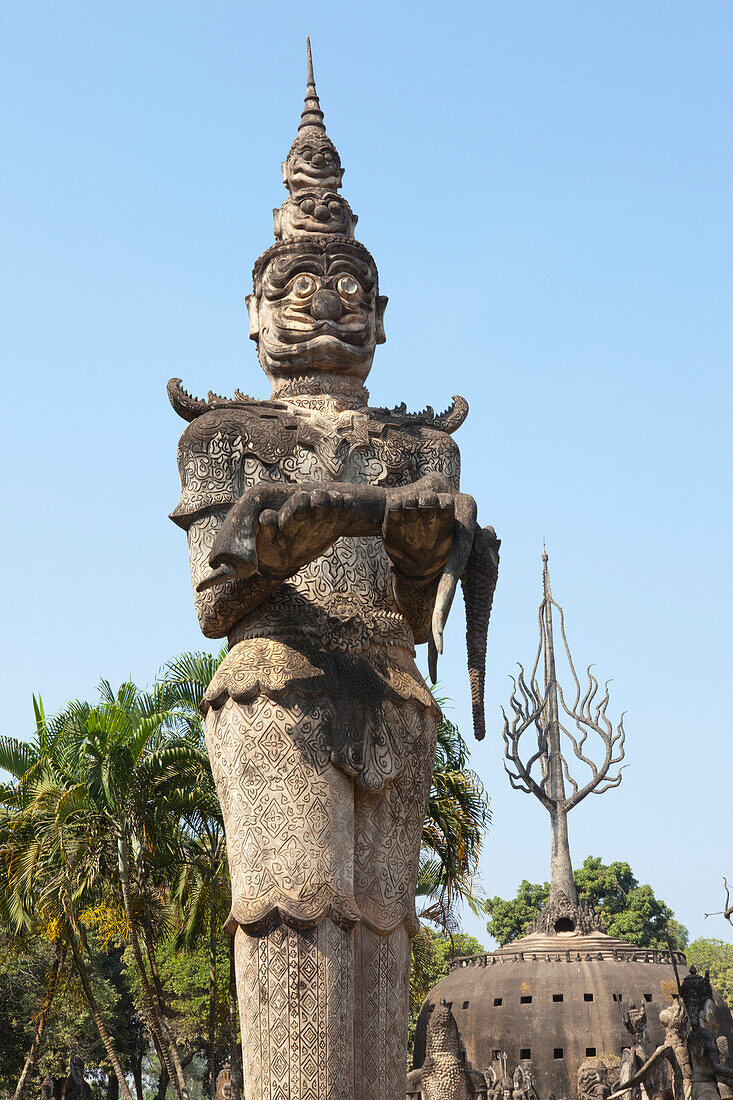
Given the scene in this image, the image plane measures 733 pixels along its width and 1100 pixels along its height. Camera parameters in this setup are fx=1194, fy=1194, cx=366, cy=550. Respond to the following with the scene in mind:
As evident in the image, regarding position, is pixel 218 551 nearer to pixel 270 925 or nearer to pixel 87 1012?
pixel 270 925

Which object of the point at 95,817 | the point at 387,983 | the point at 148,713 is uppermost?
the point at 148,713

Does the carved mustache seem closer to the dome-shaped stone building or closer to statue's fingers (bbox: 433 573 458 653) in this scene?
statue's fingers (bbox: 433 573 458 653)

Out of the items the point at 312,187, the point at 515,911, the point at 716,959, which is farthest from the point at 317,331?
the point at 716,959

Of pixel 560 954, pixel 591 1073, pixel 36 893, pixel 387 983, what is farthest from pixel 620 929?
pixel 387 983

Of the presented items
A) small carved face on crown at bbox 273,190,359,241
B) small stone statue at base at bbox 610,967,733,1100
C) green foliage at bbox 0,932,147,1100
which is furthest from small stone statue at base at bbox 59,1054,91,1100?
small carved face on crown at bbox 273,190,359,241

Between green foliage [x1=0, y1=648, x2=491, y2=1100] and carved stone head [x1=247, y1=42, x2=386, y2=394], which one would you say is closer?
carved stone head [x1=247, y1=42, x2=386, y2=394]

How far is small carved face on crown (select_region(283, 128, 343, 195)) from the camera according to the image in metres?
5.71

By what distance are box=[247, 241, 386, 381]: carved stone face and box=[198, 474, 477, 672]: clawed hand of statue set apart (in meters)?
1.13

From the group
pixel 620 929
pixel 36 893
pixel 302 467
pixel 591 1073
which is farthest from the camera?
pixel 620 929

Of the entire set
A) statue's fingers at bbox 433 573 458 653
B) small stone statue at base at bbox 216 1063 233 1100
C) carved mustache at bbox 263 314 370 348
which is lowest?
small stone statue at base at bbox 216 1063 233 1100

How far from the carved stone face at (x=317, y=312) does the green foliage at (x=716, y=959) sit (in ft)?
174

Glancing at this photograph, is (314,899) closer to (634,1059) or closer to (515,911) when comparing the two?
(634,1059)

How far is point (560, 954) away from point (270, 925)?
24.7 metres

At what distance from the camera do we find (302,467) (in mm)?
4891
